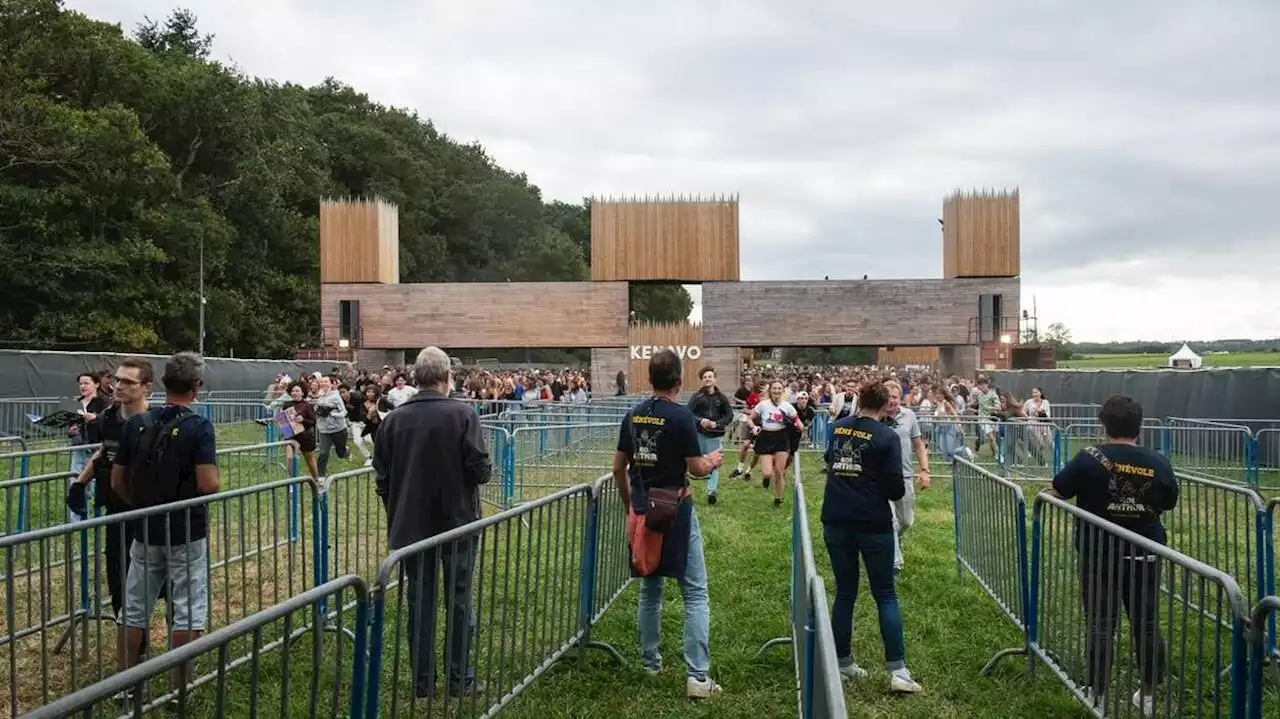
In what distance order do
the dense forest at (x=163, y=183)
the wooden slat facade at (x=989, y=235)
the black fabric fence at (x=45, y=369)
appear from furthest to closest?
the wooden slat facade at (x=989, y=235)
the dense forest at (x=163, y=183)
the black fabric fence at (x=45, y=369)

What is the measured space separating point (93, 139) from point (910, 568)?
41457mm

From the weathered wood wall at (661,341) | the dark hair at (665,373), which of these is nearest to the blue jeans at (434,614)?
the dark hair at (665,373)

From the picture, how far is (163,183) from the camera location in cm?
4509

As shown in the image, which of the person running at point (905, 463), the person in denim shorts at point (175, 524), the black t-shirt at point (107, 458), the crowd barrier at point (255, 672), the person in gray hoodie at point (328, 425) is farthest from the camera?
the person in gray hoodie at point (328, 425)

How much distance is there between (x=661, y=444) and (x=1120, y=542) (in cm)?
236

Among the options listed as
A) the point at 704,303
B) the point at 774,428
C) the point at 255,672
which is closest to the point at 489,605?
the point at 255,672

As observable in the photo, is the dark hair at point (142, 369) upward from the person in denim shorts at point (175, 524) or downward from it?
upward

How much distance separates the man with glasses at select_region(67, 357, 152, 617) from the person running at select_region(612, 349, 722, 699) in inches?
106

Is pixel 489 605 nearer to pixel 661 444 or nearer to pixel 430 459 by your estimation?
pixel 430 459

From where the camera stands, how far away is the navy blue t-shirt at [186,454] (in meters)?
5.07

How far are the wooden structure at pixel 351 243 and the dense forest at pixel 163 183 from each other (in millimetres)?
7291

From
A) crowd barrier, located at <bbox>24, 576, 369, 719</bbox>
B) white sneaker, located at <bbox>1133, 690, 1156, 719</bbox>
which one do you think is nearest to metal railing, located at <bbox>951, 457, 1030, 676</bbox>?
white sneaker, located at <bbox>1133, 690, 1156, 719</bbox>

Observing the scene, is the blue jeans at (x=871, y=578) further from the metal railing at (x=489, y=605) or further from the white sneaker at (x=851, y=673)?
the metal railing at (x=489, y=605)

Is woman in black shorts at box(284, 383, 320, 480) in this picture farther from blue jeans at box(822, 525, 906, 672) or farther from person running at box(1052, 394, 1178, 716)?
person running at box(1052, 394, 1178, 716)
